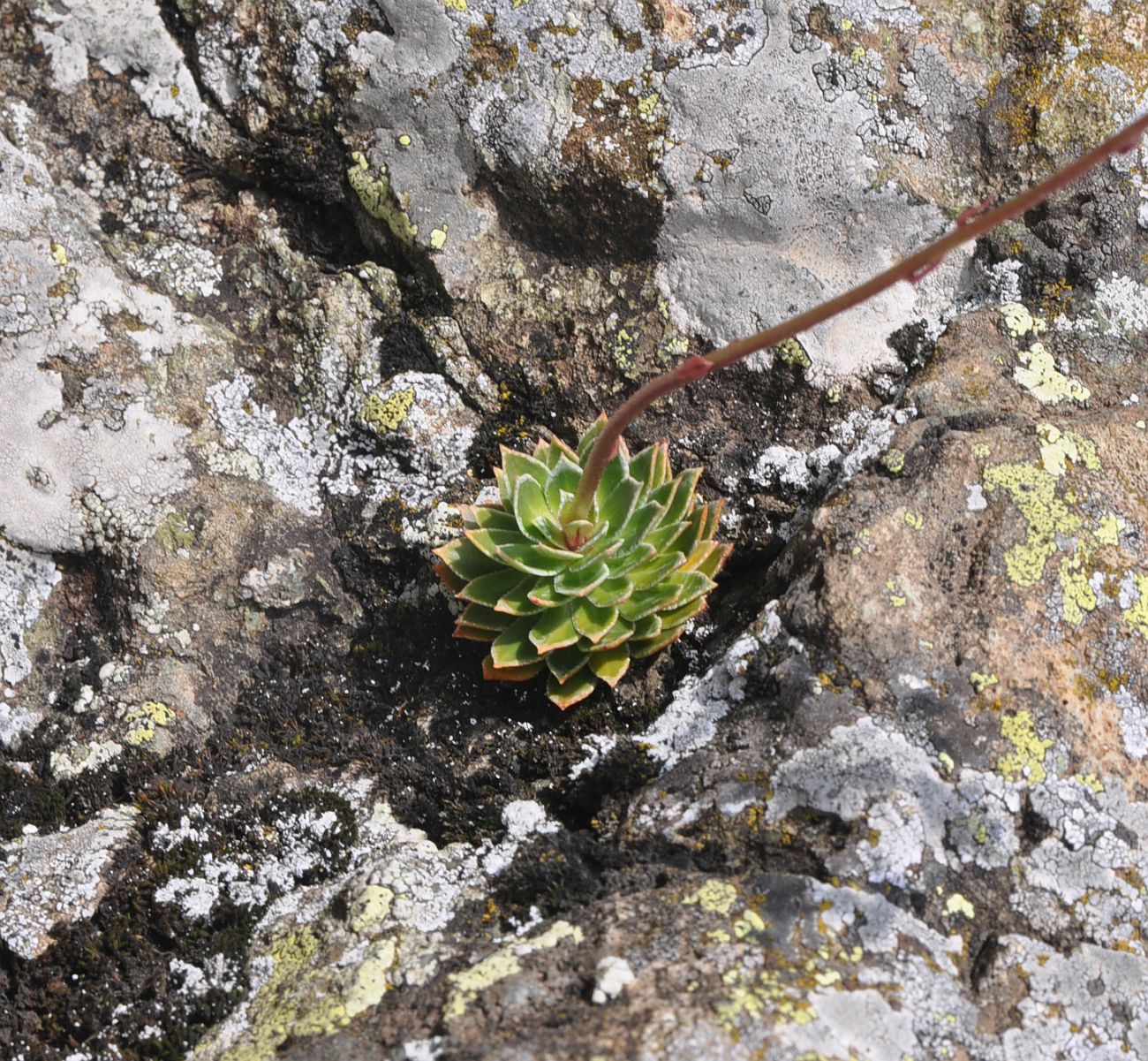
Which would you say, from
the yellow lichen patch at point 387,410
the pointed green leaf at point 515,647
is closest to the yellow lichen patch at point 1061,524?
the pointed green leaf at point 515,647

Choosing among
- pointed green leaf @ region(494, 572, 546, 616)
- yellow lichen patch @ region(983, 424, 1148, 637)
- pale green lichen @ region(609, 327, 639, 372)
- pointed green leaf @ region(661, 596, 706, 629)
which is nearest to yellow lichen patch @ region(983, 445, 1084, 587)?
yellow lichen patch @ region(983, 424, 1148, 637)

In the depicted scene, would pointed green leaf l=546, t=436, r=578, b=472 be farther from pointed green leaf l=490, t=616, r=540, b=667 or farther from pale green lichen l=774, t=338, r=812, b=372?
pale green lichen l=774, t=338, r=812, b=372

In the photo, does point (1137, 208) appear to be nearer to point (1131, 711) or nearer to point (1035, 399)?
point (1035, 399)

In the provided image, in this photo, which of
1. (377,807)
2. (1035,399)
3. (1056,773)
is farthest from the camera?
(1035,399)

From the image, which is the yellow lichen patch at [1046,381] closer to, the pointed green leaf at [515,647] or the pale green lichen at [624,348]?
the pale green lichen at [624,348]

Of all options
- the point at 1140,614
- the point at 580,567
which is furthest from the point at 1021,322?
the point at 580,567

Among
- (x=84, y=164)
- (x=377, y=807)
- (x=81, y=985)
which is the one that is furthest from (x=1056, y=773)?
(x=84, y=164)
